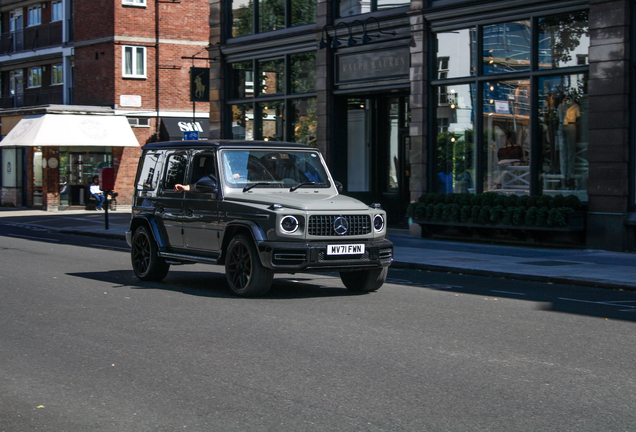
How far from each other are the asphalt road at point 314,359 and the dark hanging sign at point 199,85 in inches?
704

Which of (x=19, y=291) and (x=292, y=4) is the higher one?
(x=292, y=4)

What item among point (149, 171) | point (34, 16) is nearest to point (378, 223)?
point (149, 171)

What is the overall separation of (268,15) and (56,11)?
781 inches

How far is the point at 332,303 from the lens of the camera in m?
10.2

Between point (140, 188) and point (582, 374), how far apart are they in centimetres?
813

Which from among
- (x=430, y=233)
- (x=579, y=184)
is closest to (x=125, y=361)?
(x=579, y=184)

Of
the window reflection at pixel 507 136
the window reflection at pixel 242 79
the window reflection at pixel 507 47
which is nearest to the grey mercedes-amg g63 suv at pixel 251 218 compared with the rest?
the window reflection at pixel 507 136

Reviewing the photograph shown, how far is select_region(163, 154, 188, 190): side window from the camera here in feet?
39.7

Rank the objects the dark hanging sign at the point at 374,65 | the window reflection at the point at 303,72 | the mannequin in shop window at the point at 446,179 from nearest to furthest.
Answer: the mannequin in shop window at the point at 446,179 < the dark hanging sign at the point at 374,65 < the window reflection at the point at 303,72

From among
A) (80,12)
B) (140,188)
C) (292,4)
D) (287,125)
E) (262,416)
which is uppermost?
(80,12)

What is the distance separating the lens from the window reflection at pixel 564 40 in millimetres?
17688

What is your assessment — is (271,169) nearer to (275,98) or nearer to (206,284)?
(206,284)

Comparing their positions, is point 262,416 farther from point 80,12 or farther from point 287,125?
point 80,12

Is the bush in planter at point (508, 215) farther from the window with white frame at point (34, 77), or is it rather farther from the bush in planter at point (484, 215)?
the window with white frame at point (34, 77)
